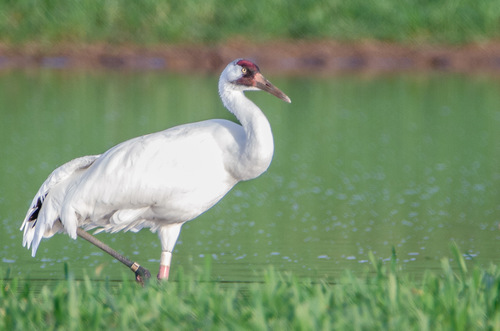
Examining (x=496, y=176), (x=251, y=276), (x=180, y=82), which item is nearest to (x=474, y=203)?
(x=496, y=176)

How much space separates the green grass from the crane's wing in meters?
13.8

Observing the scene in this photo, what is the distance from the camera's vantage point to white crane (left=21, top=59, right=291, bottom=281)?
6.42 metres

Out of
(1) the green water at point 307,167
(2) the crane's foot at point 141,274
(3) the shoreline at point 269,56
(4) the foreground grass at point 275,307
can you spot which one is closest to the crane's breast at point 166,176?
(2) the crane's foot at point 141,274

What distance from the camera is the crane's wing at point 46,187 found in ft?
22.1

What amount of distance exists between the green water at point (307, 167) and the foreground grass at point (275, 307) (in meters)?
1.27

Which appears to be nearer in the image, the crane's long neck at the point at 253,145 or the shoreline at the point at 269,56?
the crane's long neck at the point at 253,145

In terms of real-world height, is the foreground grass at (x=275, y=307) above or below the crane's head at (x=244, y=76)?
below

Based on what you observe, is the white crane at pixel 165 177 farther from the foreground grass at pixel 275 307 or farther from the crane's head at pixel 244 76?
the foreground grass at pixel 275 307

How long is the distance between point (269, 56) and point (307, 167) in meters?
8.70

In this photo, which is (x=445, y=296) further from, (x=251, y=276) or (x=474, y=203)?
(x=474, y=203)

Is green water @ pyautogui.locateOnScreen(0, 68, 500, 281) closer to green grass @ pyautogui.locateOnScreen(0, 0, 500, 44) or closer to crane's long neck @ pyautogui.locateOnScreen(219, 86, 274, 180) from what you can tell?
crane's long neck @ pyautogui.locateOnScreen(219, 86, 274, 180)

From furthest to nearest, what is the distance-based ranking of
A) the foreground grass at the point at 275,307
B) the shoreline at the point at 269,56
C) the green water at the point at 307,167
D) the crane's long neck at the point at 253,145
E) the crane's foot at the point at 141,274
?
the shoreline at the point at 269,56
the green water at the point at 307,167
the crane's foot at the point at 141,274
the crane's long neck at the point at 253,145
the foreground grass at the point at 275,307

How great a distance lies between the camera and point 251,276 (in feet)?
23.0

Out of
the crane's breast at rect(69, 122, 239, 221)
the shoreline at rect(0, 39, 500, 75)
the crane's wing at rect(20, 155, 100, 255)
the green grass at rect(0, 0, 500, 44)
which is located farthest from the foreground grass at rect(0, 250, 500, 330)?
the green grass at rect(0, 0, 500, 44)
